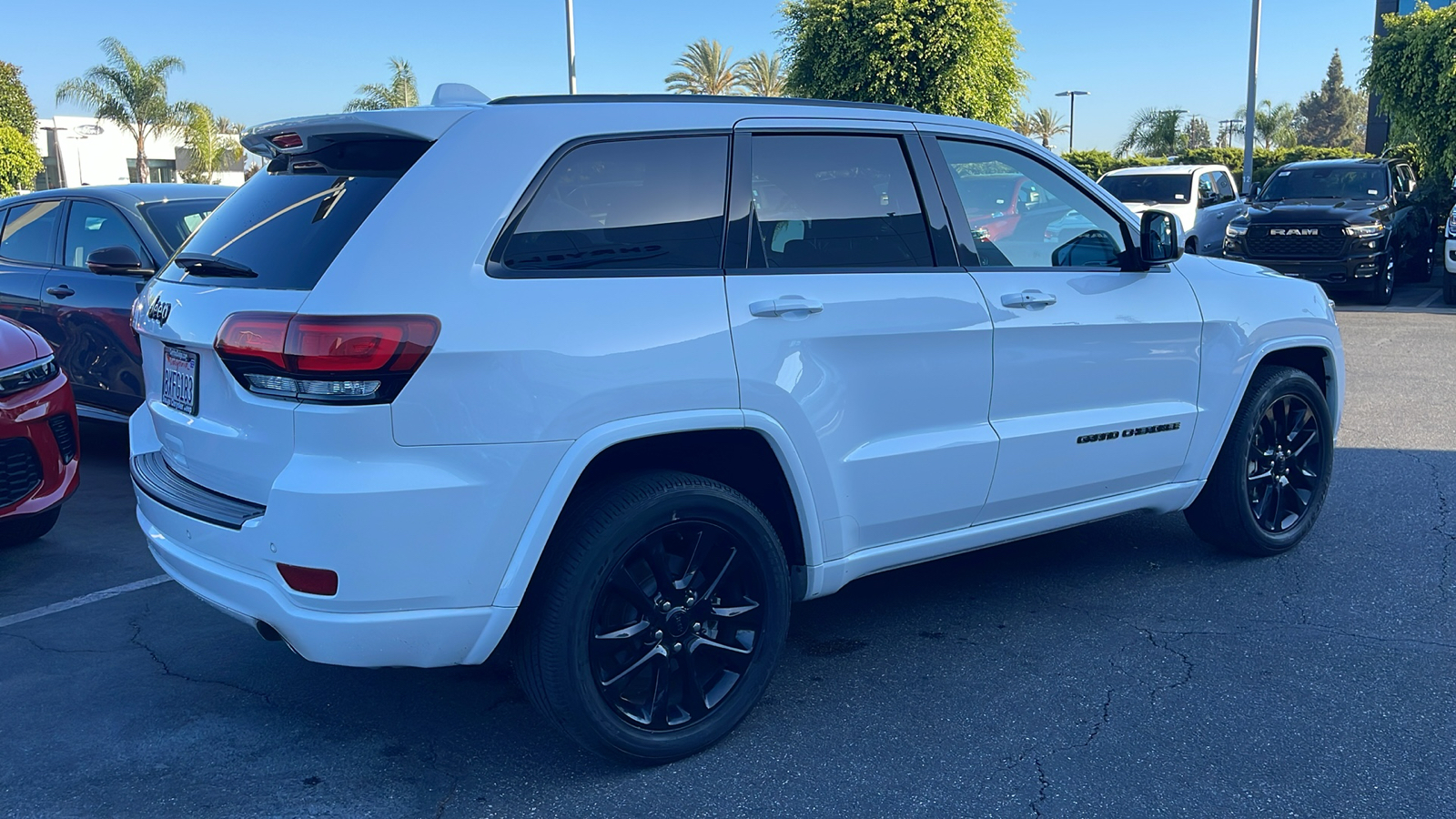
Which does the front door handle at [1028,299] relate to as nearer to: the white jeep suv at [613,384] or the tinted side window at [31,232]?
the white jeep suv at [613,384]

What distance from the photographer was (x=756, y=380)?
3100 millimetres

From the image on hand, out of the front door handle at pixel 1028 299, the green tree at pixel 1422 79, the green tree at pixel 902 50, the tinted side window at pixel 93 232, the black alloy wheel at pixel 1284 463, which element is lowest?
the black alloy wheel at pixel 1284 463

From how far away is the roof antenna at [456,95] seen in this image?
3258 millimetres

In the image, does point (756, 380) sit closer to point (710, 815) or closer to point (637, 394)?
point (637, 394)

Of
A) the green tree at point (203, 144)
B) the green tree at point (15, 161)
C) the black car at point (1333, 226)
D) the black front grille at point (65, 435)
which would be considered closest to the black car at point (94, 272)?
the black front grille at point (65, 435)

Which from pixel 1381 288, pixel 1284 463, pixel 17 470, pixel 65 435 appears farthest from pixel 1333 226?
pixel 17 470

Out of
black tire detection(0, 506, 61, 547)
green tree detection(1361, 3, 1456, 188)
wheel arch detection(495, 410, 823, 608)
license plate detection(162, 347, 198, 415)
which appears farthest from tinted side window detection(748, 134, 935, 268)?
green tree detection(1361, 3, 1456, 188)

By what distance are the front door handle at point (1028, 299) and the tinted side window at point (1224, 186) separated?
1564 cm

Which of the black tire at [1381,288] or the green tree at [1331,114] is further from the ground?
the green tree at [1331,114]

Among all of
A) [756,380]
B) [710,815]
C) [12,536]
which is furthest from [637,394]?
[12,536]

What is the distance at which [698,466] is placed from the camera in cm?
336

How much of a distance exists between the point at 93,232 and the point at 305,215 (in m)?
4.32

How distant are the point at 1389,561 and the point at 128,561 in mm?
5416

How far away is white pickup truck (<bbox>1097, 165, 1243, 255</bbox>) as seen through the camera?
53.9ft
